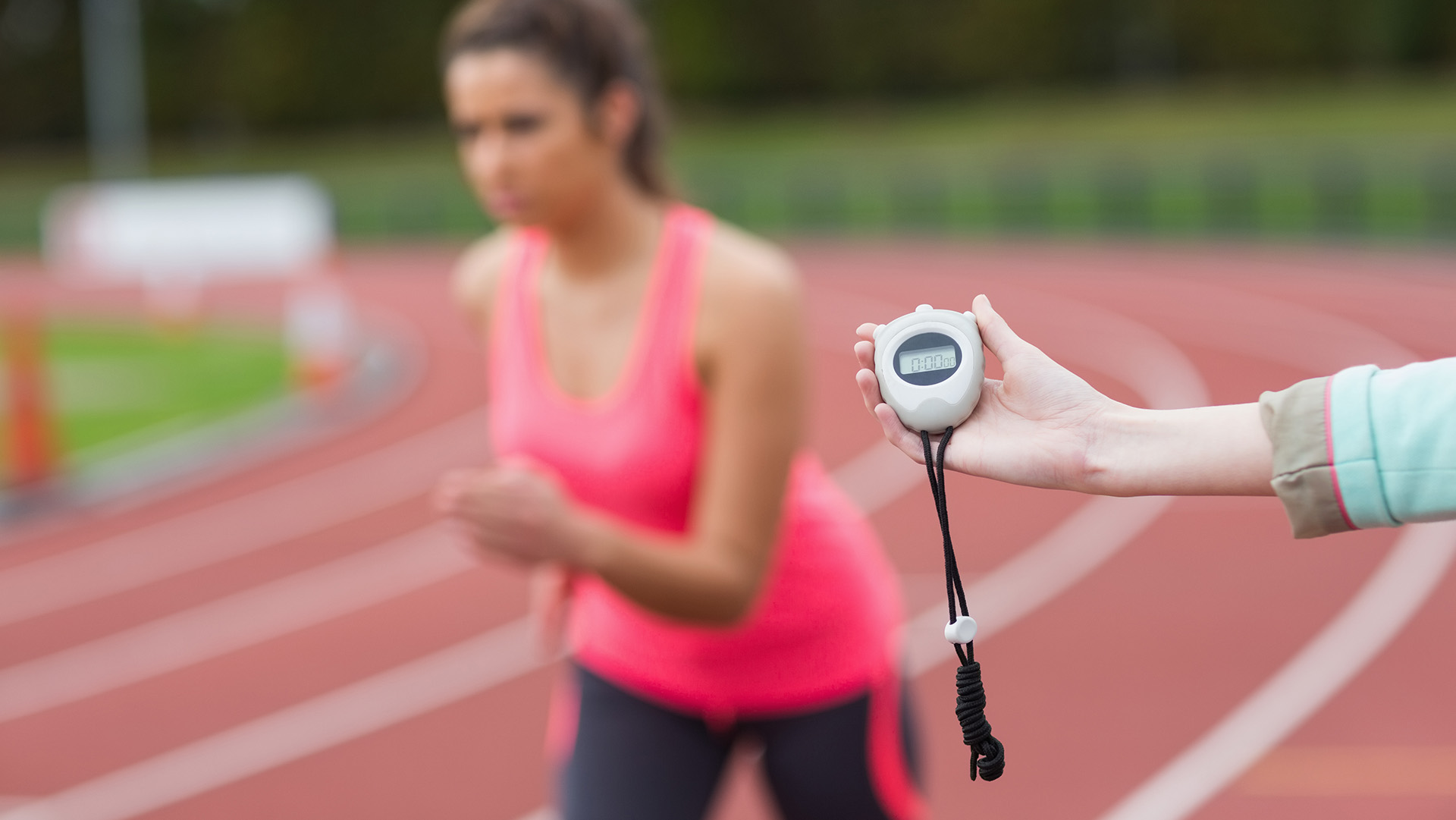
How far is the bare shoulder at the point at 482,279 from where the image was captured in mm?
2766

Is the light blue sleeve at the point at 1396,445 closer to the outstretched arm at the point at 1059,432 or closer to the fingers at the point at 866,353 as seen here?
the outstretched arm at the point at 1059,432

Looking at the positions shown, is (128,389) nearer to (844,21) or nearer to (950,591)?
(950,591)

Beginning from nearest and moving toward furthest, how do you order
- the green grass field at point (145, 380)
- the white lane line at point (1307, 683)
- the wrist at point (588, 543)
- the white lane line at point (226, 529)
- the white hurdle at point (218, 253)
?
the wrist at point (588, 543), the white lane line at point (1307, 683), the white lane line at point (226, 529), the green grass field at point (145, 380), the white hurdle at point (218, 253)

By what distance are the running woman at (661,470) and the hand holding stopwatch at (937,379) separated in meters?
0.98

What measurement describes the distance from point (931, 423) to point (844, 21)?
46099 mm

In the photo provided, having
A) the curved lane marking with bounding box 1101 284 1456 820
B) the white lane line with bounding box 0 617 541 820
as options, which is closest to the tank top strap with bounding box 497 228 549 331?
the curved lane marking with bounding box 1101 284 1456 820

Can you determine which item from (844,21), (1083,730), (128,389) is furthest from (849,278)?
(844,21)

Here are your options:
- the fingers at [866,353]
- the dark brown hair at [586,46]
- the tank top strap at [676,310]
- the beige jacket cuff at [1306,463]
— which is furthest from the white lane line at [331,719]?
the beige jacket cuff at [1306,463]

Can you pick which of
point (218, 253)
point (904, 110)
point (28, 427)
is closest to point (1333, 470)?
point (28, 427)

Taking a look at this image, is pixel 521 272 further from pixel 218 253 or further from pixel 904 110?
pixel 904 110

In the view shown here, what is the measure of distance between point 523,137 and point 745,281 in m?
0.39

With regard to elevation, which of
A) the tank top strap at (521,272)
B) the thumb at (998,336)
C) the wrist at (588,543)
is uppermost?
the tank top strap at (521,272)

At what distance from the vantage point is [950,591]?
1.32 metres

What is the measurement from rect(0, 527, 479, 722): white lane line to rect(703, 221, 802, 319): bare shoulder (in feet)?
14.3
